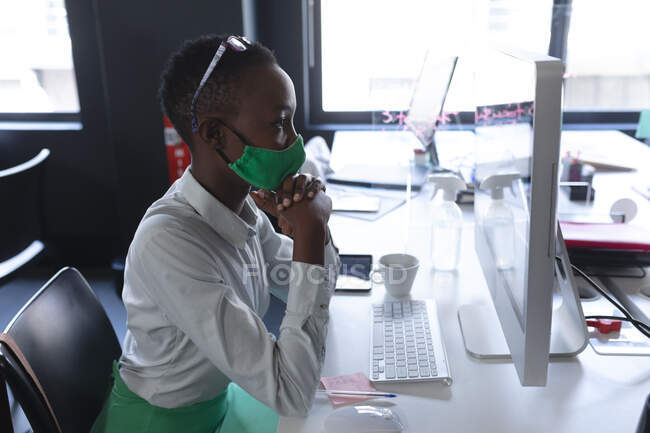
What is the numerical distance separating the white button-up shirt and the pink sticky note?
0.17ft

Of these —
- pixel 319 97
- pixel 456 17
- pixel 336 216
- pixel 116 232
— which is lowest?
pixel 116 232

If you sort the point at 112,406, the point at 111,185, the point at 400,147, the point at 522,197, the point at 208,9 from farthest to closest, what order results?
1. the point at 111,185
2. the point at 208,9
3. the point at 400,147
4. the point at 112,406
5. the point at 522,197

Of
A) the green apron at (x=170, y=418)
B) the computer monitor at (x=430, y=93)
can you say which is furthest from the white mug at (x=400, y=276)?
the computer monitor at (x=430, y=93)

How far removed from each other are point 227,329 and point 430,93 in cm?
132

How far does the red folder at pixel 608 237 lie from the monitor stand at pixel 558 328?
234 mm

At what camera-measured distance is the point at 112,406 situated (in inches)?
41.5

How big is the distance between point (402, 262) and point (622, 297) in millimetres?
480

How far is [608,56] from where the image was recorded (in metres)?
2.87

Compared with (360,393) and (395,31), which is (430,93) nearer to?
(395,31)

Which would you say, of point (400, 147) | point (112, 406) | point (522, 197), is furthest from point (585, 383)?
point (400, 147)

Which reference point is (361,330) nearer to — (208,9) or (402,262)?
(402,262)

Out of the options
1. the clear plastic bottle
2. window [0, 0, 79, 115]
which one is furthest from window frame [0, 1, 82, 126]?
the clear plastic bottle

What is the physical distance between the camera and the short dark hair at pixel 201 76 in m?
0.93

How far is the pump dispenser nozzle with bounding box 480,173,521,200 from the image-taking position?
906mm
